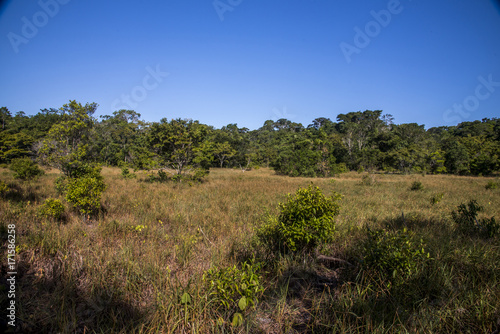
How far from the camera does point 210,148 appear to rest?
1563 centimetres

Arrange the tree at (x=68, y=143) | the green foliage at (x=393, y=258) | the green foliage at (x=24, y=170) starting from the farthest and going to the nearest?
the green foliage at (x=24, y=170) → the tree at (x=68, y=143) → the green foliage at (x=393, y=258)

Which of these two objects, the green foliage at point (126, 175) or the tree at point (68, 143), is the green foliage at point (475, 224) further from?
the green foliage at point (126, 175)

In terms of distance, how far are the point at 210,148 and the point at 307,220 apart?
1266cm

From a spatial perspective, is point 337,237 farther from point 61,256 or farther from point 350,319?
point 61,256

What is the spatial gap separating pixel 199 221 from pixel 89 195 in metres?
3.00

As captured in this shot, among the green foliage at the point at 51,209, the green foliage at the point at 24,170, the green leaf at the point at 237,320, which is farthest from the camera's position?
the green foliage at the point at 24,170

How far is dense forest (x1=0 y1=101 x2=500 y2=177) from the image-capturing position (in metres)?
7.96

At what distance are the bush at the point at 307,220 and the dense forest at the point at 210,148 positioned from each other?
305 inches

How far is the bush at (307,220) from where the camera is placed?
3584 millimetres

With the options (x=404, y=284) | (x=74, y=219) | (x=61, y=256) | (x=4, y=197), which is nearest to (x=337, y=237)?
(x=404, y=284)

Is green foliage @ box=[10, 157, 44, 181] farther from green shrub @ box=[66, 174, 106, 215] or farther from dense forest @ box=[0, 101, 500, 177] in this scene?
green shrub @ box=[66, 174, 106, 215]

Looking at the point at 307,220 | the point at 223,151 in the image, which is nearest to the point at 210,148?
the point at 307,220

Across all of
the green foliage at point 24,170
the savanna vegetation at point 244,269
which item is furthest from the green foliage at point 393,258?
the green foliage at point 24,170

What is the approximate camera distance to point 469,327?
2.21 meters
